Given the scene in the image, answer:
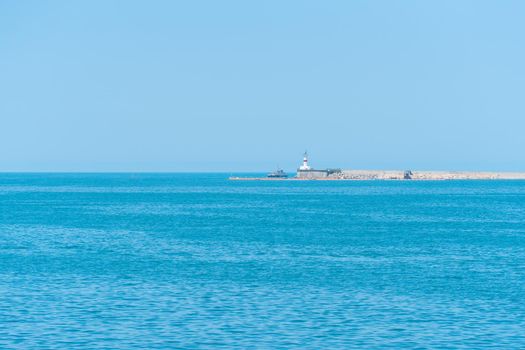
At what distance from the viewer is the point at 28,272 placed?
40.2 metres

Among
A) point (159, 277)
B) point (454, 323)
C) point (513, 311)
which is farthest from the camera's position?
point (159, 277)

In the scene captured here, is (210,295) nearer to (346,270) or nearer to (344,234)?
(346,270)

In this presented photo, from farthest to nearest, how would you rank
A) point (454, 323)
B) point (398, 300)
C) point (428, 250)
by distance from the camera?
point (428, 250), point (398, 300), point (454, 323)

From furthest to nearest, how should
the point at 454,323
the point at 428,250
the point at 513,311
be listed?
the point at 428,250 < the point at 513,311 < the point at 454,323

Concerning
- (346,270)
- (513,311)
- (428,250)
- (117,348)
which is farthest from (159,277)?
(428,250)

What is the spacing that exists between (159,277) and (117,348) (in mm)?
13344

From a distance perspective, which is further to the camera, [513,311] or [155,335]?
[513,311]

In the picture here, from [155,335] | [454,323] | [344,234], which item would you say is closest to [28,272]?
[155,335]

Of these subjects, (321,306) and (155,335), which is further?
(321,306)

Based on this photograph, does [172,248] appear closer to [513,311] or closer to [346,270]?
[346,270]

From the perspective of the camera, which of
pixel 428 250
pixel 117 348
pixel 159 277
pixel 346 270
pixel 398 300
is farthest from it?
pixel 428 250

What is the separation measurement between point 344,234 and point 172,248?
16.5 metres

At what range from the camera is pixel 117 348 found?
25.0m

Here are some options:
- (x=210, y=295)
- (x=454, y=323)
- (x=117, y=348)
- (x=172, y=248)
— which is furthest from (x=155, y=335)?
(x=172, y=248)
